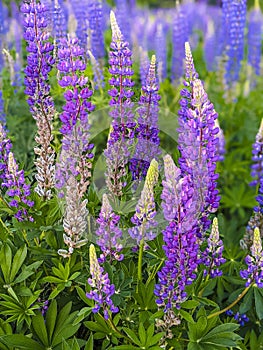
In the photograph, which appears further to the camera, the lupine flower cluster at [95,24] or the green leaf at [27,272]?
the lupine flower cluster at [95,24]

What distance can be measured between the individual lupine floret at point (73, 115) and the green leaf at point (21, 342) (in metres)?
0.60

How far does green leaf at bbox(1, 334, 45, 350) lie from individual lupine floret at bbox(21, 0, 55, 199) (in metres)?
0.61

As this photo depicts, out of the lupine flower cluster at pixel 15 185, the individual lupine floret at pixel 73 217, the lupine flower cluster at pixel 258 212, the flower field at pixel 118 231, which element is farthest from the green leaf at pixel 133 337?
the lupine flower cluster at pixel 258 212

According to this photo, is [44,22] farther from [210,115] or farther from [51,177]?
[210,115]

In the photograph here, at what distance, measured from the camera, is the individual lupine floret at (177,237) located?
1.69 m

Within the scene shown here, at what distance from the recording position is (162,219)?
7.13 ft

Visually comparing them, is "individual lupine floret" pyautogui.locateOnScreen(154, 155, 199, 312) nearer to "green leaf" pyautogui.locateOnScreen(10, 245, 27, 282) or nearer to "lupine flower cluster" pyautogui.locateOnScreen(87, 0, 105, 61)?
"green leaf" pyautogui.locateOnScreen(10, 245, 27, 282)

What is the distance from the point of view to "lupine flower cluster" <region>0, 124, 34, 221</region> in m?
2.09

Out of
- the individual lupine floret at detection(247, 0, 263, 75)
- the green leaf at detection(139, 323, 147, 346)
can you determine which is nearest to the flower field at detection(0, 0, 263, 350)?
the green leaf at detection(139, 323, 147, 346)

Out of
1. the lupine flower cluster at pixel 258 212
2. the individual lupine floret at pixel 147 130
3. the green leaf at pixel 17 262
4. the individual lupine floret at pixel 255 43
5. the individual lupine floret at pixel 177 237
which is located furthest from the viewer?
the individual lupine floret at pixel 255 43

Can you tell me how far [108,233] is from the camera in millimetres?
1992

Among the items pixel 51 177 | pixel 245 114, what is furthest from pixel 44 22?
pixel 245 114

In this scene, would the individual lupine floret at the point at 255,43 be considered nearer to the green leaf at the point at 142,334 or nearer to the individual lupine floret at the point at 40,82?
the individual lupine floret at the point at 40,82

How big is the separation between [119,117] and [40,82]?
373 millimetres
